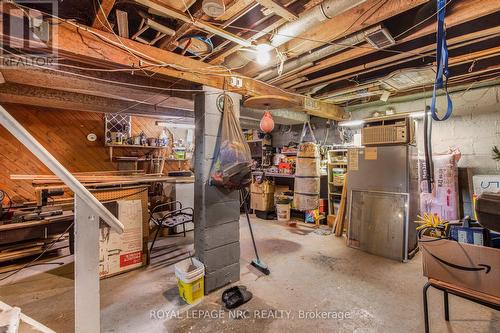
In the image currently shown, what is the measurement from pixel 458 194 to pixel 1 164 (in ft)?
25.6

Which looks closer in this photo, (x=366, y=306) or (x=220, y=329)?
(x=220, y=329)

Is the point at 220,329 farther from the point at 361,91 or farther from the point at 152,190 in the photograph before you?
A: the point at 152,190

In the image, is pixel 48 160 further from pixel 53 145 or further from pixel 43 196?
pixel 53 145

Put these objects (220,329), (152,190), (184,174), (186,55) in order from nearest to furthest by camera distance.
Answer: (220,329)
(186,55)
(184,174)
(152,190)

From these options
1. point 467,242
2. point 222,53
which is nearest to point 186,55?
point 222,53

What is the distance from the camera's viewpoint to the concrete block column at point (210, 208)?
2436 millimetres

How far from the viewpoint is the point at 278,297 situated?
236 cm

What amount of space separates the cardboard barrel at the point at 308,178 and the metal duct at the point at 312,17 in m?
2.59

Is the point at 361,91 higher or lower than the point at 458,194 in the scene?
higher

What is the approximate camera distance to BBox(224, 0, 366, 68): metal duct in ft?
5.24

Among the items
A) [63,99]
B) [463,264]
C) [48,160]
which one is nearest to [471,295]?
[463,264]

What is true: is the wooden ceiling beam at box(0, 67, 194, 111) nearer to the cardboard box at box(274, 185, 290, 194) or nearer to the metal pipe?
the metal pipe

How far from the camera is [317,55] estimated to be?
7.91 ft

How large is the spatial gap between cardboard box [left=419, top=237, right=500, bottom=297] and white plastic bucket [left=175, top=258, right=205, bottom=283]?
6.21 ft
